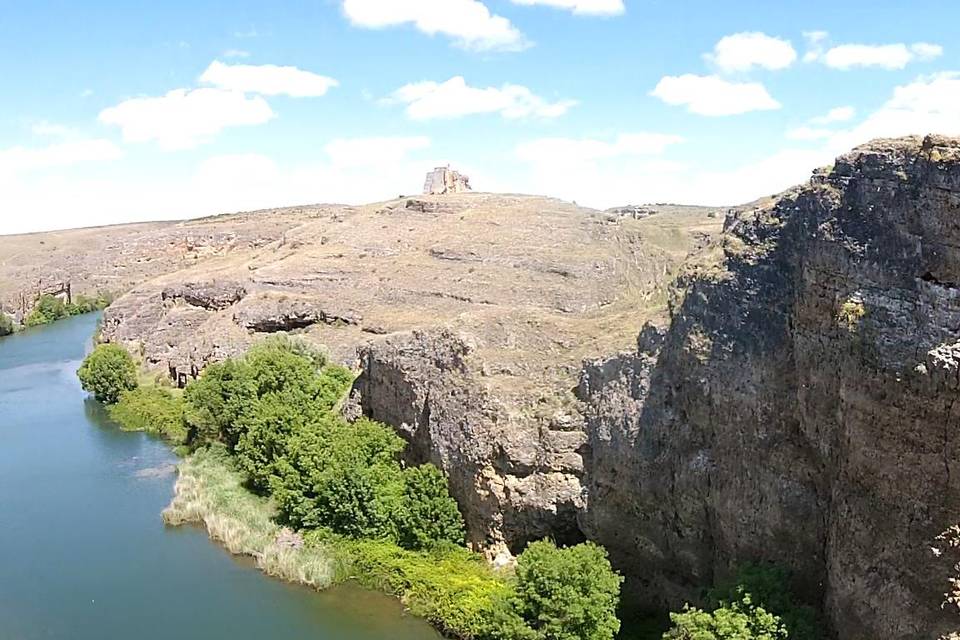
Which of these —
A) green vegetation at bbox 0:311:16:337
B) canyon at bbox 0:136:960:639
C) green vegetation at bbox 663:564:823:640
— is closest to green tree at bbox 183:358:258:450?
canyon at bbox 0:136:960:639

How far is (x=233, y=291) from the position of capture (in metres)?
60.7

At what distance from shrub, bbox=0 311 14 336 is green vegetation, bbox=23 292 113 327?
2968mm

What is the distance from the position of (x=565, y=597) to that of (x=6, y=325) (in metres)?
89.3

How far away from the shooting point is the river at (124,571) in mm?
25641

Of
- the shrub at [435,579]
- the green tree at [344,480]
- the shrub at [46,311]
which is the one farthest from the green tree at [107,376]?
the shrub at [46,311]

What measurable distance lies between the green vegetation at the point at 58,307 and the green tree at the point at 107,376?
157 ft

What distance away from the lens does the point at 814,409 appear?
1788 centimetres

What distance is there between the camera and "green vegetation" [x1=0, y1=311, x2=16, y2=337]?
90438 mm

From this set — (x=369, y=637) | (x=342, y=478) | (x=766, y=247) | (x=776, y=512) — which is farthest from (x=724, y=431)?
(x=342, y=478)

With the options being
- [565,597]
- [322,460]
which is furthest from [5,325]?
[565,597]

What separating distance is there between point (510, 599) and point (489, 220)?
4761 centimetres

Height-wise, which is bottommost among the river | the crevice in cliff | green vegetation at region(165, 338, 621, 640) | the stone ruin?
the river

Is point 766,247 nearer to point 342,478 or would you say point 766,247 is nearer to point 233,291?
point 342,478

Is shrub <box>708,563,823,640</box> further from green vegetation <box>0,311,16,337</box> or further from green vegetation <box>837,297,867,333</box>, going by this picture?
green vegetation <box>0,311,16,337</box>
